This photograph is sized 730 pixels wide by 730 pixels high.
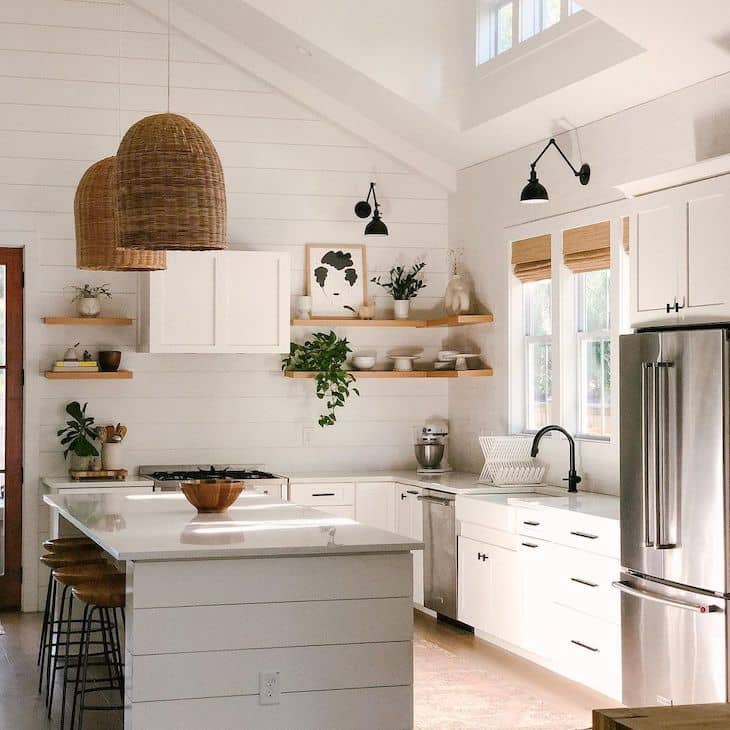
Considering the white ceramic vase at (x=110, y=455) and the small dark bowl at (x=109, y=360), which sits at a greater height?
the small dark bowl at (x=109, y=360)

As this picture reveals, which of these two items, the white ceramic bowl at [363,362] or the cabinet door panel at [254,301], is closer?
the cabinet door panel at [254,301]

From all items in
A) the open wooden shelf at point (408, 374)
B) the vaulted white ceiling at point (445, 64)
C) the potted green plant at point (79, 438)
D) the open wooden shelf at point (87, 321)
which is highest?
the vaulted white ceiling at point (445, 64)

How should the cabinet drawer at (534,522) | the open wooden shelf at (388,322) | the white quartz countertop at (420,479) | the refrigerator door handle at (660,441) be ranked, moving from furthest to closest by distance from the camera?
the open wooden shelf at (388,322)
the white quartz countertop at (420,479)
the cabinet drawer at (534,522)
the refrigerator door handle at (660,441)

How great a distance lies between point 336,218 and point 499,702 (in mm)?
3940

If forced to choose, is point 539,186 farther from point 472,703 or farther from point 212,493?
point 472,703

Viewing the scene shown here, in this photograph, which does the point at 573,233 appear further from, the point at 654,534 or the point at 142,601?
the point at 142,601

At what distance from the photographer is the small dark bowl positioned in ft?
24.3

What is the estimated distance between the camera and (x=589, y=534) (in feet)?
17.6

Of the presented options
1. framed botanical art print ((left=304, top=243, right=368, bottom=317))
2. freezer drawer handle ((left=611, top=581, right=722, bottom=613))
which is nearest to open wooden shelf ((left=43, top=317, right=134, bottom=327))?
framed botanical art print ((left=304, top=243, right=368, bottom=317))

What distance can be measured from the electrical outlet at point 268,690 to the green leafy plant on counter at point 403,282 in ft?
15.0

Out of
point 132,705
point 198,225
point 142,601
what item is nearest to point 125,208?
point 198,225

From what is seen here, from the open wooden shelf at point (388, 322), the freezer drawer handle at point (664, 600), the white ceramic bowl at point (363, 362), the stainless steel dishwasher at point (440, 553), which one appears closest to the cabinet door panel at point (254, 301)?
the open wooden shelf at point (388, 322)

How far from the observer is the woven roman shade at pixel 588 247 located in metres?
6.30

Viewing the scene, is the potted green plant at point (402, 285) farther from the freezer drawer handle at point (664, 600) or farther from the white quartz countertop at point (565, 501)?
the freezer drawer handle at point (664, 600)
